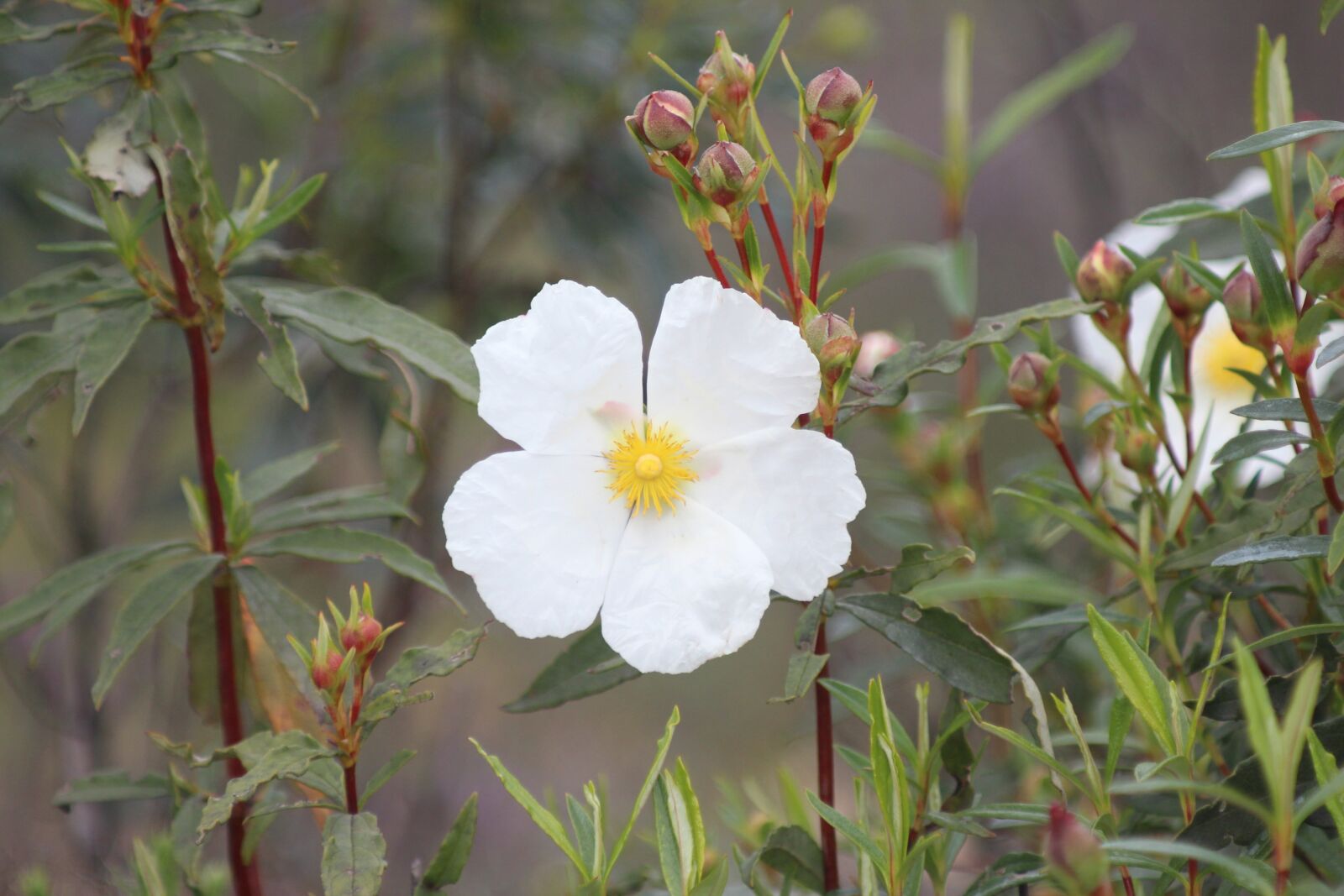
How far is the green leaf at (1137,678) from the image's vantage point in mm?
639

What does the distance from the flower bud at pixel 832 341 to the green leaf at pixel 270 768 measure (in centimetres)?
38

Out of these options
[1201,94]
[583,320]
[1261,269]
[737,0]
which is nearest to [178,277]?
[583,320]

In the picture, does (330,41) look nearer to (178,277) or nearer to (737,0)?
(737,0)

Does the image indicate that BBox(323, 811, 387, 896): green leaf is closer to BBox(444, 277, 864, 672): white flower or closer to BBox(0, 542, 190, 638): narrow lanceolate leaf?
BBox(444, 277, 864, 672): white flower

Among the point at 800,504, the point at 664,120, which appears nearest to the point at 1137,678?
the point at 800,504

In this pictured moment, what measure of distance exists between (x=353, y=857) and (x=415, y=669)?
113 millimetres

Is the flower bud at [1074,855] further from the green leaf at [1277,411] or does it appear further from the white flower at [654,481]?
the green leaf at [1277,411]

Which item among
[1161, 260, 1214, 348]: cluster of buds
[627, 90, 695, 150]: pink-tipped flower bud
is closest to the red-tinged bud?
[1161, 260, 1214, 348]: cluster of buds

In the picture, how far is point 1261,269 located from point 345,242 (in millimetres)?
1578

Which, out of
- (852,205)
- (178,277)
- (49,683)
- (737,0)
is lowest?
(49,683)

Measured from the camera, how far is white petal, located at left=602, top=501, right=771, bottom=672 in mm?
670

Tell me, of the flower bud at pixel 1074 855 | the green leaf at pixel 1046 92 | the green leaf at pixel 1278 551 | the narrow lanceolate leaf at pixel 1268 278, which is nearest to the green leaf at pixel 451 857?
the flower bud at pixel 1074 855

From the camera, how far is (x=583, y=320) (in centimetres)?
72

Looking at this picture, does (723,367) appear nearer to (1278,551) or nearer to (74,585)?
(1278,551)
